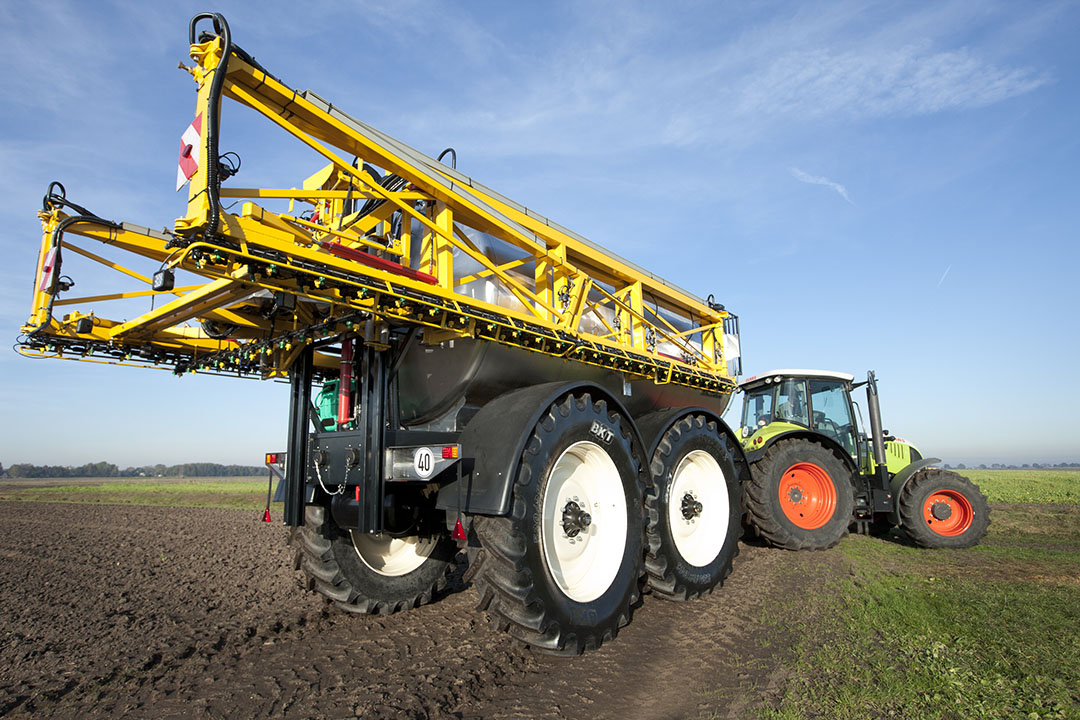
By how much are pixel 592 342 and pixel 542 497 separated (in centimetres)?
182

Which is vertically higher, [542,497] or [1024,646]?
[542,497]

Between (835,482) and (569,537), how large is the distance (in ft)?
18.5

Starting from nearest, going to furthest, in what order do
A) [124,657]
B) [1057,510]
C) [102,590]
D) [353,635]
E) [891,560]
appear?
[124,657] < [353,635] < [102,590] < [891,560] < [1057,510]

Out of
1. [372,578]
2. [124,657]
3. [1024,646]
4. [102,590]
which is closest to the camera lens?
[1024,646]

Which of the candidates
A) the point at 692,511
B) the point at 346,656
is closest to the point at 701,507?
the point at 692,511

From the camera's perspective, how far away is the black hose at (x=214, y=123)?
2.92 m

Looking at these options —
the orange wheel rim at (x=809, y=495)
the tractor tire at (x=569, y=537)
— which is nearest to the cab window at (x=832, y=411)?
the orange wheel rim at (x=809, y=495)

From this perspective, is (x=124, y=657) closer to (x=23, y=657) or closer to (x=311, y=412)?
(x=23, y=657)

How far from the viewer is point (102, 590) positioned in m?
6.53

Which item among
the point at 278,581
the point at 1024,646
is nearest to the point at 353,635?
the point at 278,581

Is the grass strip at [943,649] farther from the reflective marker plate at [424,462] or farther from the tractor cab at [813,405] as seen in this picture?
the tractor cab at [813,405]

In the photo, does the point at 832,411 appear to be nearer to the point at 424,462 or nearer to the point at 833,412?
the point at 833,412

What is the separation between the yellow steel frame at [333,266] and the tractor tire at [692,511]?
863mm

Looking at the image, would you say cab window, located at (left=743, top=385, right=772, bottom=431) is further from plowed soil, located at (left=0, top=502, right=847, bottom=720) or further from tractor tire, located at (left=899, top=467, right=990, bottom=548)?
plowed soil, located at (left=0, top=502, right=847, bottom=720)
